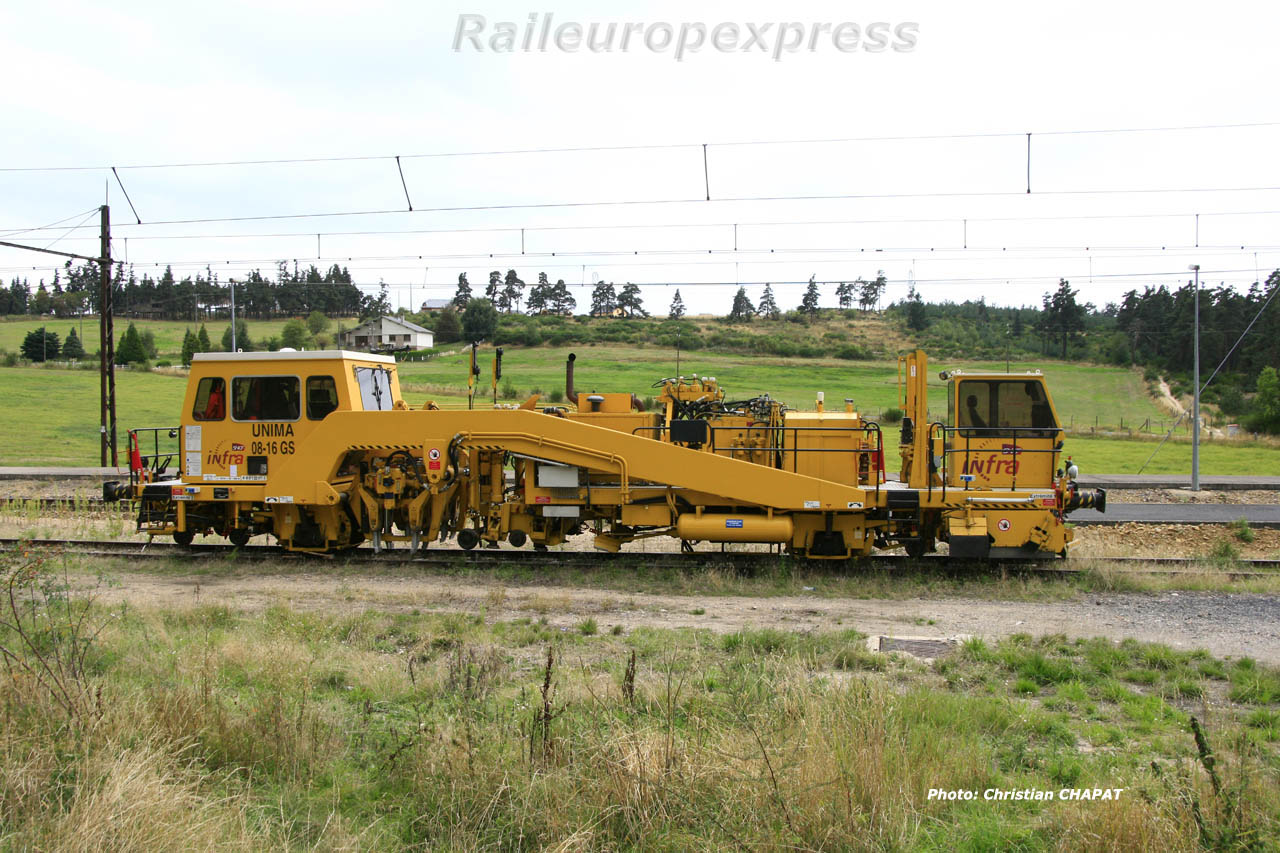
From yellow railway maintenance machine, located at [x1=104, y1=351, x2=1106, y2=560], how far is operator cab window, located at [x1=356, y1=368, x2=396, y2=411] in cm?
10

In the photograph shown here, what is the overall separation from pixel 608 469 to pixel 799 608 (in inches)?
135

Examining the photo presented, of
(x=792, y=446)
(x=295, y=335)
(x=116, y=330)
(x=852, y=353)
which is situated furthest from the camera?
(x=116, y=330)

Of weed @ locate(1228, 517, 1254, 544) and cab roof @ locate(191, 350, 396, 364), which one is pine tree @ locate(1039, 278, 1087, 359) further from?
cab roof @ locate(191, 350, 396, 364)

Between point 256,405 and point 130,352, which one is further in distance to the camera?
point 130,352

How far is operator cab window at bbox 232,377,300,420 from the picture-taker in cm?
1269

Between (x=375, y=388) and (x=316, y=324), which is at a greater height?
(x=316, y=324)

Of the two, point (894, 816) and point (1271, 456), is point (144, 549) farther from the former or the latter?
point (1271, 456)

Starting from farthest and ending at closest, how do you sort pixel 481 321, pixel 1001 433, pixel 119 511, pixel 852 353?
pixel 852 353 → pixel 481 321 → pixel 119 511 → pixel 1001 433

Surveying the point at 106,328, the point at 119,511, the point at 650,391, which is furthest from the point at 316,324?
the point at 119,511

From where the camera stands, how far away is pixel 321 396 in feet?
41.4

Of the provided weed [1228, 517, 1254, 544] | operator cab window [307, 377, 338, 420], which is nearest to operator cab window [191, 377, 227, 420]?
operator cab window [307, 377, 338, 420]

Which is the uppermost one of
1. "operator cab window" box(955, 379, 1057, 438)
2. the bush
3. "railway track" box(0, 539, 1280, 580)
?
the bush

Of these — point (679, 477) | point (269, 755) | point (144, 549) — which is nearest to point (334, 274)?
point (144, 549)

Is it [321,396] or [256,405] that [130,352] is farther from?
[321,396]
